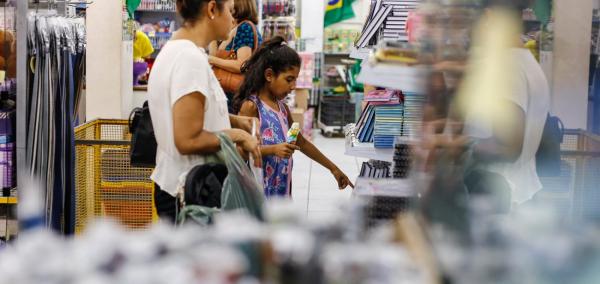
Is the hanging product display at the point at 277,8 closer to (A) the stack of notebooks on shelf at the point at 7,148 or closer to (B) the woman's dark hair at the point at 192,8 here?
(A) the stack of notebooks on shelf at the point at 7,148

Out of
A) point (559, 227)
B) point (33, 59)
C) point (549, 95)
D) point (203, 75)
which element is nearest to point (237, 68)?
point (33, 59)

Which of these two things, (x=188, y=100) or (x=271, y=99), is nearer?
(x=188, y=100)

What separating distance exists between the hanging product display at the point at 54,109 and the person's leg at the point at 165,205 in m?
1.09

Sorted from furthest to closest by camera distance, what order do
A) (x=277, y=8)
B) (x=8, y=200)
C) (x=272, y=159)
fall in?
1. (x=277, y=8)
2. (x=8, y=200)
3. (x=272, y=159)

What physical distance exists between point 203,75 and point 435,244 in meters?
1.37

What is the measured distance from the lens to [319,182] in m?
8.60

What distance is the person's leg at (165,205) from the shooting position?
2926 mm

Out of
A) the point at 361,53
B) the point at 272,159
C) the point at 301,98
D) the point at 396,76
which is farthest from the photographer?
the point at 301,98

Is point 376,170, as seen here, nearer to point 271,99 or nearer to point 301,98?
point 271,99

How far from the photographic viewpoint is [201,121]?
2.68 meters

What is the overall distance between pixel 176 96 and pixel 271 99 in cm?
126

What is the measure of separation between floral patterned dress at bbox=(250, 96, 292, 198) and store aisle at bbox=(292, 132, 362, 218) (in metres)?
2.29

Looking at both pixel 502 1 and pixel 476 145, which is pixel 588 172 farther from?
pixel 502 1

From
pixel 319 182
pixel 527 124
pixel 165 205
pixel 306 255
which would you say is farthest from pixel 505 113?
pixel 319 182
